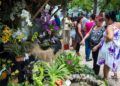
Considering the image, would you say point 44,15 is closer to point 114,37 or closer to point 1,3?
point 114,37

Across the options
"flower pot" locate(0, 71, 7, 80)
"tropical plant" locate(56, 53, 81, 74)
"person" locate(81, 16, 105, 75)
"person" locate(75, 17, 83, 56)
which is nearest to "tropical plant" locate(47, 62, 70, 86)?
"tropical plant" locate(56, 53, 81, 74)

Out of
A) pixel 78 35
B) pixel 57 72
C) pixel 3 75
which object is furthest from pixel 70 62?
pixel 78 35

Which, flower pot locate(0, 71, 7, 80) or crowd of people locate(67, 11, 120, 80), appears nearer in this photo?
flower pot locate(0, 71, 7, 80)

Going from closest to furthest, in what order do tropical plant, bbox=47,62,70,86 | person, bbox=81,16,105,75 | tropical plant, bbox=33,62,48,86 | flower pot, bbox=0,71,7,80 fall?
flower pot, bbox=0,71,7,80
tropical plant, bbox=33,62,48,86
tropical plant, bbox=47,62,70,86
person, bbox=81,16,105,75

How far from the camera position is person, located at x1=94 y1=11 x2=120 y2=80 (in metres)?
8.59

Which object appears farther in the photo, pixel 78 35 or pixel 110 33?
pixel 78 35

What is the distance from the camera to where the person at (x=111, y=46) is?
8586 millimetres

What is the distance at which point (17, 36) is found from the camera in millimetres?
7594

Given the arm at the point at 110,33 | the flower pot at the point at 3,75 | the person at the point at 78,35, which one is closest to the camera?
the flower pot at the point at 3,75

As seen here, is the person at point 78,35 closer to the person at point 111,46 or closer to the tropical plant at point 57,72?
the person at point 111,46

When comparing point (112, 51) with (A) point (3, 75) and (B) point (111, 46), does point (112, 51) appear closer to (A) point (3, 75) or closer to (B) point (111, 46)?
(B) point (111, 46)

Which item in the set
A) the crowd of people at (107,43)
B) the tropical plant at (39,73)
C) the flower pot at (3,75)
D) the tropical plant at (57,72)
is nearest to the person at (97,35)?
the crowd of people at (107,43)

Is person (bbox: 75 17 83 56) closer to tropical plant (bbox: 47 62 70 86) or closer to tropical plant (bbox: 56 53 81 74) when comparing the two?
tropical plant (bbox: 56 53 81 74)

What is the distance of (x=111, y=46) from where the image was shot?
8750 millimetres
